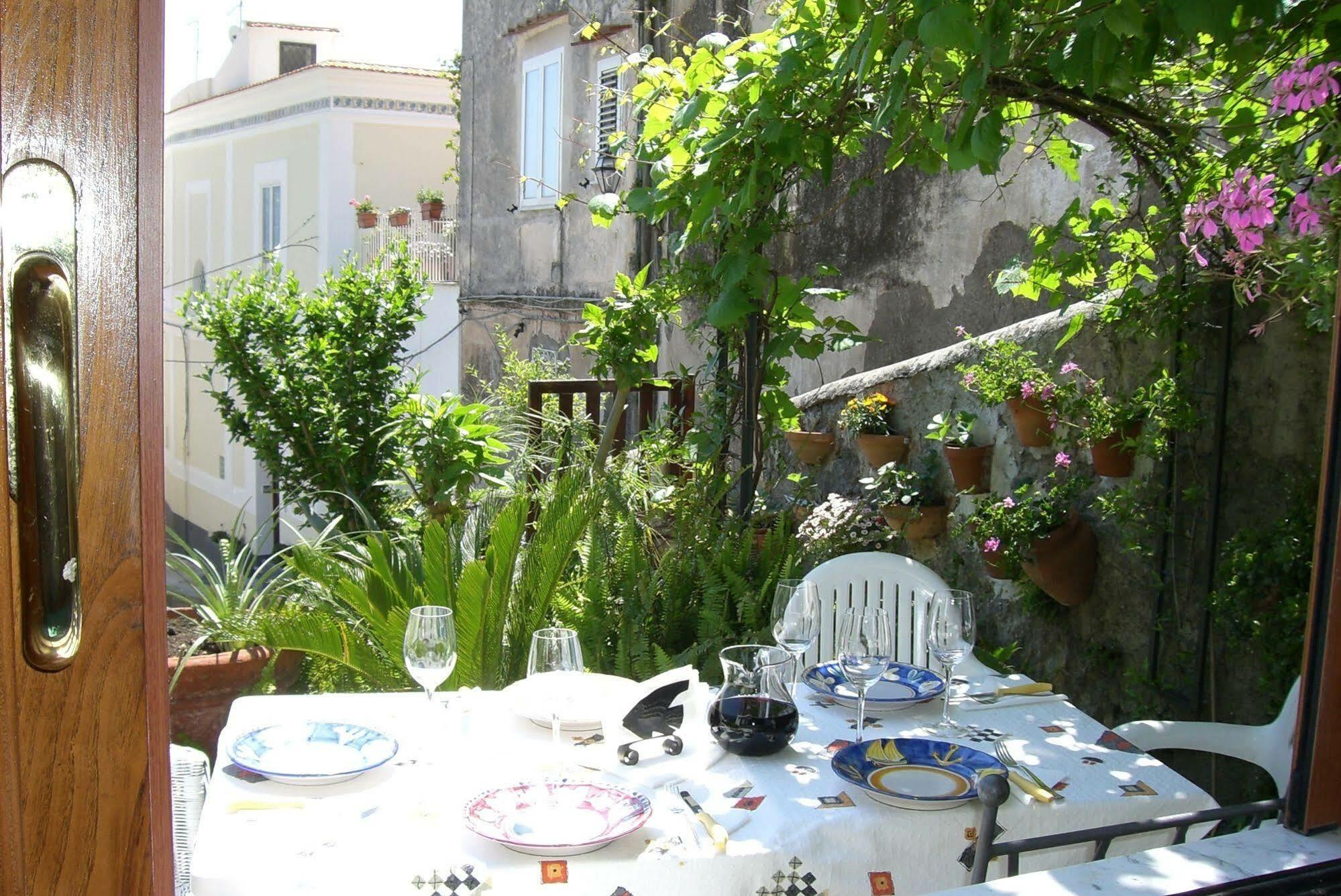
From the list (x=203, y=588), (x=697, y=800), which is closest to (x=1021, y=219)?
(x=203, y=588)

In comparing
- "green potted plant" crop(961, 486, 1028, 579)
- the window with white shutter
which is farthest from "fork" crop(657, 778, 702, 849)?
the window with white shutter

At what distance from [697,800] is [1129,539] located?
222cm

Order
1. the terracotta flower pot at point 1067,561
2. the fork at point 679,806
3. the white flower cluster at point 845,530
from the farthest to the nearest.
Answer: the white flower cluster at point 845,530
the terracotta flower pot at point 1067,561
the fork at point 679,806

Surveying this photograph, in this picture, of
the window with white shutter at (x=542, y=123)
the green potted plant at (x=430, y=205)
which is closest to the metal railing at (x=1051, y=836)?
the window with white shutter at (x=542, y=123)

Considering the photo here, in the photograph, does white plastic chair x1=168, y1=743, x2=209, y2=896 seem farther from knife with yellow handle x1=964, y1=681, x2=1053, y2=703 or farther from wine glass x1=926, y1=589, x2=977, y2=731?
knife with yellow handle x1=964, y1=681, x2=1053, y2=703

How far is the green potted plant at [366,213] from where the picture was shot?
12.9 metres

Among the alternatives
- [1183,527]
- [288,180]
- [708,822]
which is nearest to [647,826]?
[708,822]

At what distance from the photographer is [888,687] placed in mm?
2607

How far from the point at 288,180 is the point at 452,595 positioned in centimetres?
1190

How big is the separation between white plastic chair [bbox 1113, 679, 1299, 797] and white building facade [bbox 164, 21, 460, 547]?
9.35m

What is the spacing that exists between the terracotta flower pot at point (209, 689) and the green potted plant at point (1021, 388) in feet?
8.36

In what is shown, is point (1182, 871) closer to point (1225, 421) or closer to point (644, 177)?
point (1225, 421)

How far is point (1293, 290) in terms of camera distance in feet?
10.3

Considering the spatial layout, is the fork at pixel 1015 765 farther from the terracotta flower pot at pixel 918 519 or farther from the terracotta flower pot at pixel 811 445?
the terracotta flower pot at pixel 811 445
